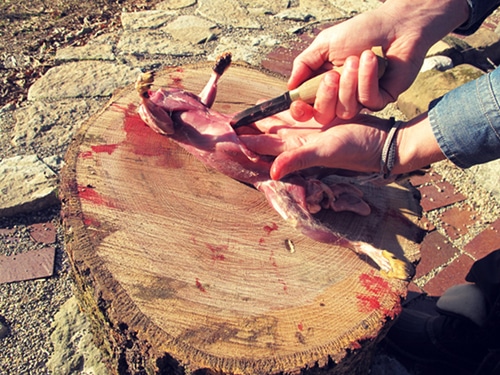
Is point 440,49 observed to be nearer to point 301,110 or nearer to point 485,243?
point 485,243

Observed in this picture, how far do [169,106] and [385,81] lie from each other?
3.13 feet

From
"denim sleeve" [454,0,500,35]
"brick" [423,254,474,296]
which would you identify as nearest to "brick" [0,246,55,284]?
"brick" [423,254,474,296]

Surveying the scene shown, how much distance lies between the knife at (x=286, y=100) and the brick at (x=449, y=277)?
1.44m

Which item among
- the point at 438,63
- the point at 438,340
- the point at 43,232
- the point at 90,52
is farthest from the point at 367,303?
the point at 90,52

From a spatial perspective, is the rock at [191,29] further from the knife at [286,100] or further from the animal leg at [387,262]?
the animal leg at [387,262]

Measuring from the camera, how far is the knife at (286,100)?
6.05 ft

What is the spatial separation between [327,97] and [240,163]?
487 millimetres

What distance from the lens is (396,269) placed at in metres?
1.74

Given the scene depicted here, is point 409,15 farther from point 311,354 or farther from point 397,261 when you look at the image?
point 311,354

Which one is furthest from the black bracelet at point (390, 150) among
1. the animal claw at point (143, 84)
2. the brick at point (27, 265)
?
the brick at point (27, 265)

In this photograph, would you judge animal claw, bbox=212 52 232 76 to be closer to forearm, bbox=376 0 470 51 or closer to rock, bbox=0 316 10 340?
forearm, bbox=376 0 470 51

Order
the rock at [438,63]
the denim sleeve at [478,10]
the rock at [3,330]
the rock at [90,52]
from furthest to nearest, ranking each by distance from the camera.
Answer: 1. the rock at [90,52]
2. the rock at [438,63]
3. the rock at [3,330]
4. the denim sleeve at [478,10]

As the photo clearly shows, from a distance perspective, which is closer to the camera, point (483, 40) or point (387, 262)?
point (387, 262)

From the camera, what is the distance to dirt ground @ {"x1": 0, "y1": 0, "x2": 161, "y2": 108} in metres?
3.94
